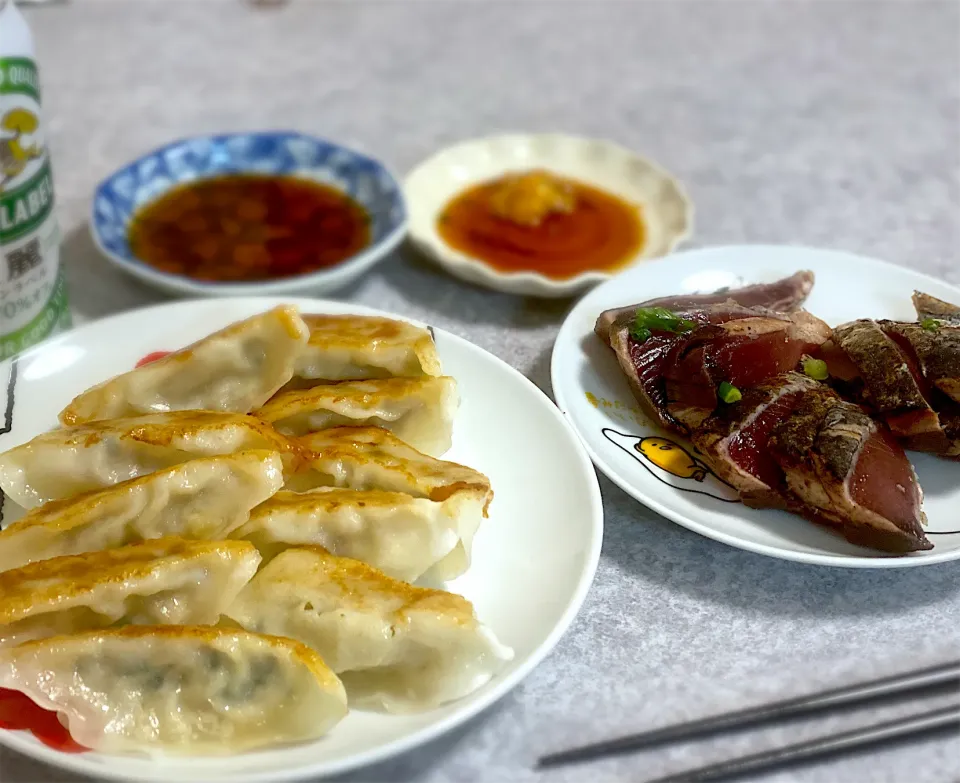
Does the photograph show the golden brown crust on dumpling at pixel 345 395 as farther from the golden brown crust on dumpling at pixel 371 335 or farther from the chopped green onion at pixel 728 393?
the chopped green onion at pixel 728 393

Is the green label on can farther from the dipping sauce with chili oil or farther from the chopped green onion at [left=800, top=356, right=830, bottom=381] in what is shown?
the chopped green onion at [left=800, top=356, right=830, bottom=381]

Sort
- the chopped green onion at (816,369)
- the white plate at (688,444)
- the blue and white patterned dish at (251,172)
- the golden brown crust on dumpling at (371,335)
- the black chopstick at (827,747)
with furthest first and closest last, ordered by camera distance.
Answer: the blue and white patterned dish at (251,172)
the chopped green onion at (816,369)
the golden brown crust on dumpling at (371,335)
the white plate at (688,444)
the black chopstick at (827,747)

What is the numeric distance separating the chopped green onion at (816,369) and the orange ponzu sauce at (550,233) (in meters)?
0.74

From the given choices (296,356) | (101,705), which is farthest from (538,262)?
(101,705)

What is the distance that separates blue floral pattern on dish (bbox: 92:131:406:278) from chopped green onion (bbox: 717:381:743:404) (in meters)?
1.04

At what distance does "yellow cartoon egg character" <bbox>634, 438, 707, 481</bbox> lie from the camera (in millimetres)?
1825

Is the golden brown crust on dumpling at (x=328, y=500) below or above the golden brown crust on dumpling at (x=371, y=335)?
below

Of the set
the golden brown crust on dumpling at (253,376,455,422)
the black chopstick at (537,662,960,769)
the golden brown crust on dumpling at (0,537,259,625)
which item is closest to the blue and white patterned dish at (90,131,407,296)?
the golden brown crust on dumpling at (253,376,455,422)

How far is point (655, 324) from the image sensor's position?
1964mm

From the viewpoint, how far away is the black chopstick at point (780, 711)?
4.57 feet

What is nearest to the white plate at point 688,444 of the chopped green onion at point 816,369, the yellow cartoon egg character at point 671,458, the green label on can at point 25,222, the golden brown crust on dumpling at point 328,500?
the yellow cartoon egg character at point 671,458

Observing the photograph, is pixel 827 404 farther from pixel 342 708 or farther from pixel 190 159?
pixel 190 159

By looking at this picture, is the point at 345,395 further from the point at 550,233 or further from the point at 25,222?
the point at 550,233

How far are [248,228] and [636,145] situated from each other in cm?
165
